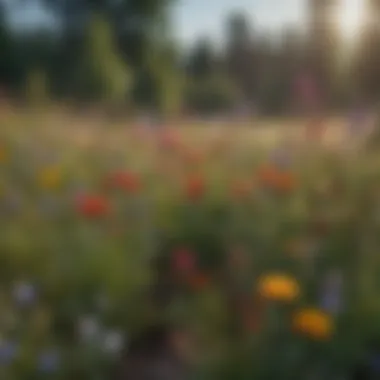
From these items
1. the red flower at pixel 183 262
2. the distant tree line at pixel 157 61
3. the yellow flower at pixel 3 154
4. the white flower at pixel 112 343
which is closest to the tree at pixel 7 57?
the distant tree line at pixel 157 61

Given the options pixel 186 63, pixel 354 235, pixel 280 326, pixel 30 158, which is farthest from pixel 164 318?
pixel 186 63

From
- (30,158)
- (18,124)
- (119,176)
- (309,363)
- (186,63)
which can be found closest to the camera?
(309,363)

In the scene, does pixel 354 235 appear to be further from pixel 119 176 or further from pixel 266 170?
pixel 119 176

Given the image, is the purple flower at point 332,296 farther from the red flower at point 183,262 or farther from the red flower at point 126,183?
the red flower at point 126,183

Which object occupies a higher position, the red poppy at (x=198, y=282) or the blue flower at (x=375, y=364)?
the red poppy at (x=198, y=282)

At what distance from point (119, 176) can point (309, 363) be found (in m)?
0.94

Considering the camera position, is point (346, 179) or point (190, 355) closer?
point (190, 355)

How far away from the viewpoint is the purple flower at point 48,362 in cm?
200

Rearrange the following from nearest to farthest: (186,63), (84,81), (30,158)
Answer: (30,158) → (84,81) → (186,63)

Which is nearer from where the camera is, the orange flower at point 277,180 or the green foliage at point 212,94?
the orange flower at point 277,180

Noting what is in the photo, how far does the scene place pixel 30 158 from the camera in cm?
349

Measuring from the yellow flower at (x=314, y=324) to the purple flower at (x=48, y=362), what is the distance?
0.53 meters

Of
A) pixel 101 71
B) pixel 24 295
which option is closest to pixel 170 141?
pixel 24 295

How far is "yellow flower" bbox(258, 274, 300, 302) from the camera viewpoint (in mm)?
2016
